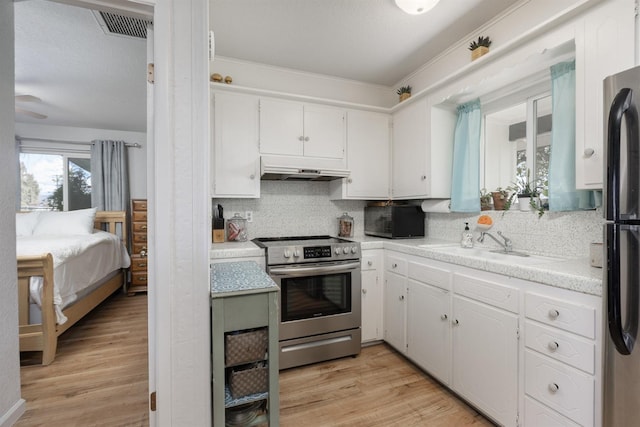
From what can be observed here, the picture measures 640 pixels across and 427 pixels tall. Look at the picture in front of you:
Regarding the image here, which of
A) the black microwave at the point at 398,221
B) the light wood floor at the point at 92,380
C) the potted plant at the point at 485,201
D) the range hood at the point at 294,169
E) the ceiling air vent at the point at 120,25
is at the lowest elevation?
the light wood floor at the point at 92,380

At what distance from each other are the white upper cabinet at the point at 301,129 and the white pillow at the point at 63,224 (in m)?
3.01

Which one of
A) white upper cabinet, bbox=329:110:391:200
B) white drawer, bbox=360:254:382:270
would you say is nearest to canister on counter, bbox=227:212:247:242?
white upper cabinet, bbox=329:110:391:200

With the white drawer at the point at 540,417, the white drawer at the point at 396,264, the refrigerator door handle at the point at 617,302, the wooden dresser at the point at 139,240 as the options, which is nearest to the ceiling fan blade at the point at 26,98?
the wooden dresser at the point at 139,240

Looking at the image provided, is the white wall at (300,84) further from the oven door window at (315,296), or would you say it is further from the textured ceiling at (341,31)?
the oven door window at (315,296)

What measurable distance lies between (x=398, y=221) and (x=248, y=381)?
188cm

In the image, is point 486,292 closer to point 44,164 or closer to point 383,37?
point 383,37

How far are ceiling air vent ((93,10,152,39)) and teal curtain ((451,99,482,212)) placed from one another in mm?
2480

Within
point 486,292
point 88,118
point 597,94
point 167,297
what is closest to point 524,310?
point 486,292

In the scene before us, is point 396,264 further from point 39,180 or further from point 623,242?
point 39,180

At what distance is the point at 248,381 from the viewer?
1355mm

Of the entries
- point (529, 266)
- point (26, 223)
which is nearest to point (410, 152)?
point (529, 266)

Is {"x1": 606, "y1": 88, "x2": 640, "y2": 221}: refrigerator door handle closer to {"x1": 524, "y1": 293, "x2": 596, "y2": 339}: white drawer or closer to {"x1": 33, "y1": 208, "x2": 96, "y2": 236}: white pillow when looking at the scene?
{"x1": 524, "y1": 293, "x2": 596, "y2": 339}: white drawer

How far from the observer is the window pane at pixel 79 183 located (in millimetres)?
Result: 4723

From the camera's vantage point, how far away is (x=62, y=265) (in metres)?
2.66
